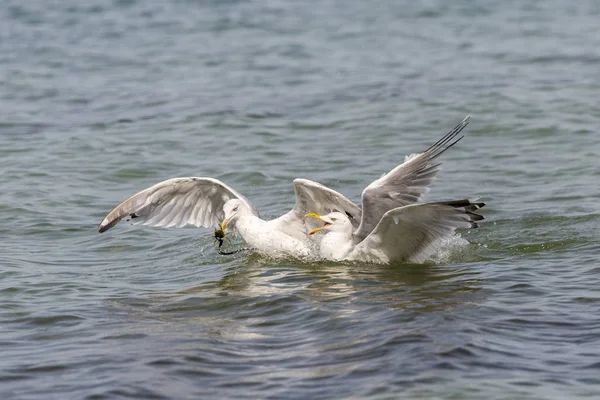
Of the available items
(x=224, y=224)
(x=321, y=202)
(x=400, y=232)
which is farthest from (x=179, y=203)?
(x=400, y=232)

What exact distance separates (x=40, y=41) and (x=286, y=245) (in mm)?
13124

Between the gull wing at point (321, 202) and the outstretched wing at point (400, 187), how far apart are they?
316 millimetres

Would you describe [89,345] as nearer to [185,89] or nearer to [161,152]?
[161,152]

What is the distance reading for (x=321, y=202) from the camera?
29.6ft

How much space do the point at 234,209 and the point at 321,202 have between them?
798 millimetres

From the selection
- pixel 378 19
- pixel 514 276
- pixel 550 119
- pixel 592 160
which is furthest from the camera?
pixel 378 19

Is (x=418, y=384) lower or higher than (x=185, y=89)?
lower

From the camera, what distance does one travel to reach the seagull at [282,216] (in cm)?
880

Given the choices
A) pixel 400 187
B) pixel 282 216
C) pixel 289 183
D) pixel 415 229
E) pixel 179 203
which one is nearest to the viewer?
pixel 415 229

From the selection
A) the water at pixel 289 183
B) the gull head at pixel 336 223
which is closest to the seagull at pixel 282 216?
the gull head at pixel 336 223

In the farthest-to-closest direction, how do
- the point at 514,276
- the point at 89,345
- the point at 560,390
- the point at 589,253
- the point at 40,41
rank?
1. the point at 40,41
2. the point at 589,253
3. the point at 514,276
4. the point at 89,345
5. the point at 560,390

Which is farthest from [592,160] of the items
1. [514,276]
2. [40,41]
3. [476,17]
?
[40,41]

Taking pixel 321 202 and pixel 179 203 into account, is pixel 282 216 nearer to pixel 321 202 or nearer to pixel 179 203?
pixel 321 202

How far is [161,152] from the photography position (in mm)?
13531
